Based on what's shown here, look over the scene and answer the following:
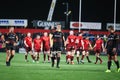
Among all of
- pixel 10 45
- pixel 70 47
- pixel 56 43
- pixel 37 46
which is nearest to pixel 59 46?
pixel 56 43

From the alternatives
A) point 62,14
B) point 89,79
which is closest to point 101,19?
point 62,14

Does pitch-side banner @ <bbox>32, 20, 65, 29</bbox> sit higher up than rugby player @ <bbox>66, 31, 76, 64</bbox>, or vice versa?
pitch-side banner @ <bbox>32, 20, 65, 29</bbox>

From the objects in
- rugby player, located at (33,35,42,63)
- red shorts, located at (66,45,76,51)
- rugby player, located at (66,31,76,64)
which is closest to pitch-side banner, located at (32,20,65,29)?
rugby player, located at (33,35,42,63)

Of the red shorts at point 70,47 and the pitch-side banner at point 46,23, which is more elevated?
the pitch-side banner at point 46,23

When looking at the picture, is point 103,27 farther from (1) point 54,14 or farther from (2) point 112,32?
(2) point 112,32

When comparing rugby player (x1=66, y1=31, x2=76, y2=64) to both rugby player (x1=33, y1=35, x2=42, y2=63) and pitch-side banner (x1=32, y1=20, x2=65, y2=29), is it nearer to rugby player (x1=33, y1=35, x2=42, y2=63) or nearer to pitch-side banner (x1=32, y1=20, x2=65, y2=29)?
rugby player (x1=33, y1=35, x2=42, y2=63)

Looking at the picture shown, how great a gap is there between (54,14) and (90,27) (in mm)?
7680

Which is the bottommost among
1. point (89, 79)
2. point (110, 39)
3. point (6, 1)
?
point (89, 79)

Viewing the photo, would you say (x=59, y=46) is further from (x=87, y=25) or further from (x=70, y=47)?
(x=87, y=25)

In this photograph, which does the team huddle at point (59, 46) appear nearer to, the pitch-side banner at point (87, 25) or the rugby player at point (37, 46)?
the rugby player at point (37, 46)

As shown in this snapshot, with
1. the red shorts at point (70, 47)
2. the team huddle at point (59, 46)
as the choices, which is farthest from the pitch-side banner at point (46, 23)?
the red shorts at point (70, 47)

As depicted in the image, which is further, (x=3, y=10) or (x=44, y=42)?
(x=3, y=10)

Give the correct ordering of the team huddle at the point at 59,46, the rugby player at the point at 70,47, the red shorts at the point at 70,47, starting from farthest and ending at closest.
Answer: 1. the red shorts at the point at 70,47
2. the rugby player at the point at 70,47
3. the team huddle at the point at 59,46

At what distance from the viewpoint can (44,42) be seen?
3506cm
